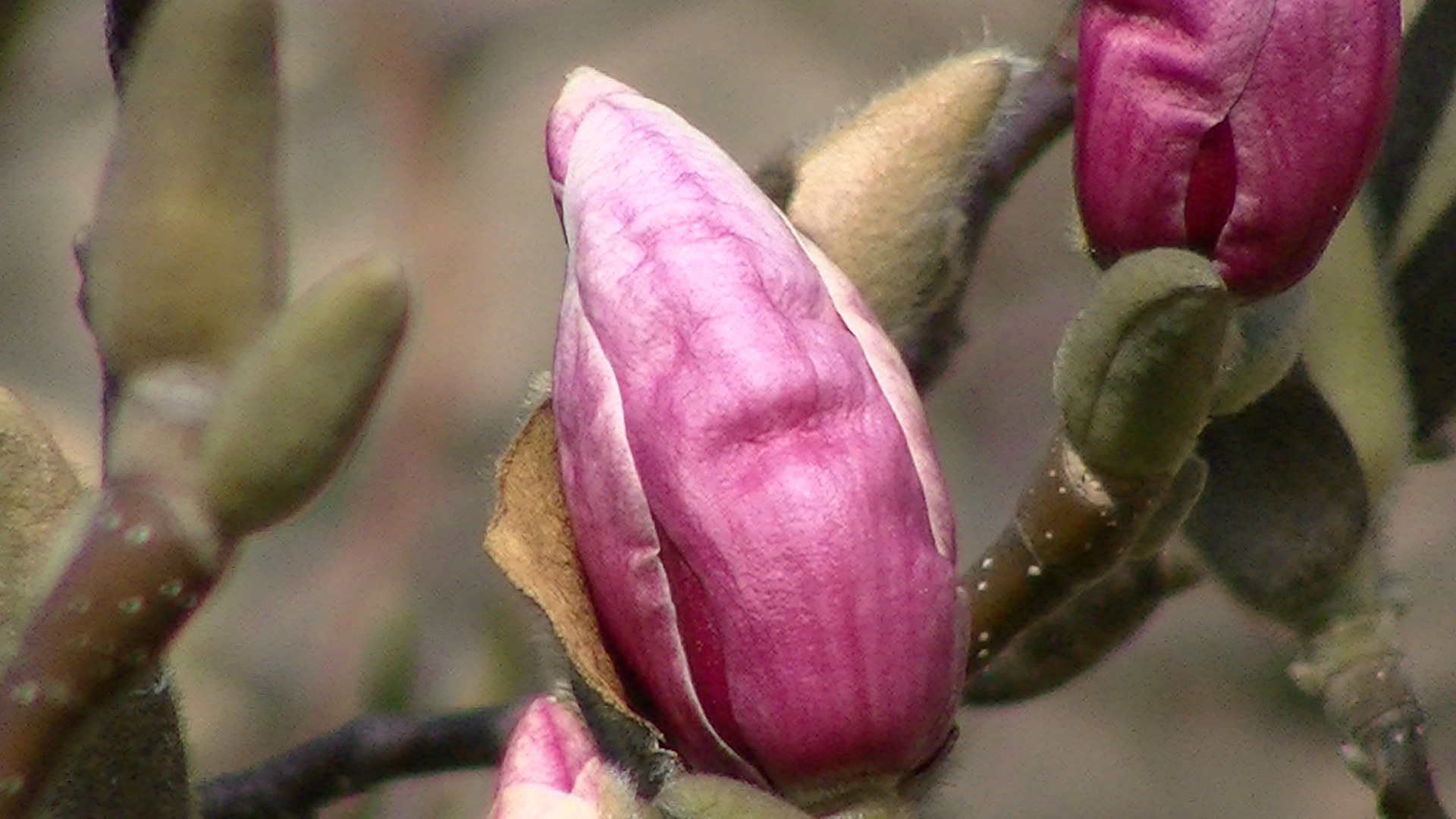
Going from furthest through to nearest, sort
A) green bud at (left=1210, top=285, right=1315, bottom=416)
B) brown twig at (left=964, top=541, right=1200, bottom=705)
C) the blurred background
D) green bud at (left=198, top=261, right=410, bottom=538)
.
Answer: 1. the blurred background
2. brown twig at (left=964, top=541, right=1200, bottom=705)
3. green bud at (left=1210, top=285, right=1315, bottom=416)
4. green bud at (left=198, top=261, right=410, bottom=538)

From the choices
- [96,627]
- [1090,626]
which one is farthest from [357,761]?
[96,627]

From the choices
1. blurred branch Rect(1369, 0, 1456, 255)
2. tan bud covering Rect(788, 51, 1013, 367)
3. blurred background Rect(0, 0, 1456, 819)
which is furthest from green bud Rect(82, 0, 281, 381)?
blurred background Rect(0, 0, 1456, 819)

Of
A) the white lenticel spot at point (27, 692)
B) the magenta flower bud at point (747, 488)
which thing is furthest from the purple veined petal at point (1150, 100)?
the white lenticel spot at point (27, 692)

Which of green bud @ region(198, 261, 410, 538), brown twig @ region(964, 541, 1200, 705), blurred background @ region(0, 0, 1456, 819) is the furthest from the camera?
blurred background @ region(0, 0, 1456, 819)

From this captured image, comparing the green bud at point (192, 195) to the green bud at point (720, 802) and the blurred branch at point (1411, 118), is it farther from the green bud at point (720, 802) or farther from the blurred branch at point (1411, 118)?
the blurred branch at point (1411, 118)

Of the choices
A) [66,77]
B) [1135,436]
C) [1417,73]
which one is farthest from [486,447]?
[1135,436]

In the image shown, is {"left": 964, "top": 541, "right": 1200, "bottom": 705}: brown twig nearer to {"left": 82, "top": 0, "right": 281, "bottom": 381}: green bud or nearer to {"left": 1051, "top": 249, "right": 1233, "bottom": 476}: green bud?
{"left": 1051, "top": 249, "right": 1233, "bottom": 476}: green bud

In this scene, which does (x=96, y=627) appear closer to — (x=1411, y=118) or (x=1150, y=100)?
(x=1150, y=100)

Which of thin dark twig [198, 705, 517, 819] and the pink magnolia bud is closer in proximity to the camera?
the pink magnolia bud
